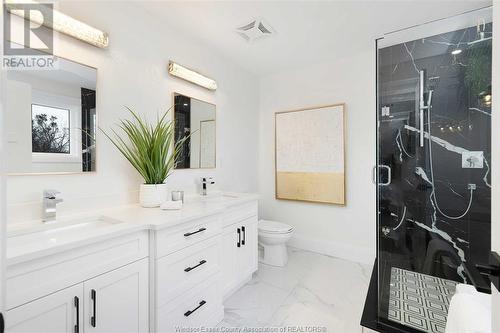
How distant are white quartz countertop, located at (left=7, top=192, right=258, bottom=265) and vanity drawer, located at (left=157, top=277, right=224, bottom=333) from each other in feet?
1.54

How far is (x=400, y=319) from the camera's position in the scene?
142cm

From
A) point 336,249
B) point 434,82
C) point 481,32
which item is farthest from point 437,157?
point 336,249

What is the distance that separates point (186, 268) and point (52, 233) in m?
0.73

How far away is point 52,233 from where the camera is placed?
47.3 inches

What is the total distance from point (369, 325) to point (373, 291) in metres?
0.37

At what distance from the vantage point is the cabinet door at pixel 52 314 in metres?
0.84

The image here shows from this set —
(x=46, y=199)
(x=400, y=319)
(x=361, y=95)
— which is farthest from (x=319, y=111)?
(x=46, y=199)

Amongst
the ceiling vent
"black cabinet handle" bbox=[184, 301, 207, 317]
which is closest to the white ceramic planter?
"black cabinet handle" bbox=[184, 301, 207, 317]

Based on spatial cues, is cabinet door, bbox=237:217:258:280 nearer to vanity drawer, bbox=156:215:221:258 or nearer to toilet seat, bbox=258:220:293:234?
toilet seat, bbox=258:220:293:234

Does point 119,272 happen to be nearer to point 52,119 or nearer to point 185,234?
point 185,234

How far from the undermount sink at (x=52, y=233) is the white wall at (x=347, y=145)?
2.35 metres

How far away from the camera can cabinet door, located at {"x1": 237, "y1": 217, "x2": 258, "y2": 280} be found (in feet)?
6.93

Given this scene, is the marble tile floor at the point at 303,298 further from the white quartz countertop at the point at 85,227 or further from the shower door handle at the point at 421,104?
the shower door handle at the point at 421,104

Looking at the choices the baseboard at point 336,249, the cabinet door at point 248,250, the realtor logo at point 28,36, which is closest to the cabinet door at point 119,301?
the cabinet door at point 248,250
